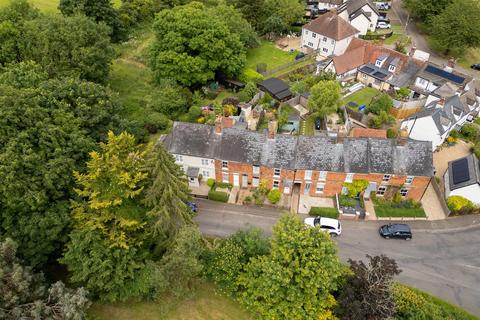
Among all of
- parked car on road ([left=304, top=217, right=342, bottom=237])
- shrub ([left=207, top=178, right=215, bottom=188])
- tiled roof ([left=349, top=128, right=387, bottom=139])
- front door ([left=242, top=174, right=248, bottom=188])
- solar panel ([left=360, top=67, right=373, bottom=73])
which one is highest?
solar panel ([left=360, top=67, right=373, bottom=73])

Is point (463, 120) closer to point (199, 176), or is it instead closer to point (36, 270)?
point (199, 176)

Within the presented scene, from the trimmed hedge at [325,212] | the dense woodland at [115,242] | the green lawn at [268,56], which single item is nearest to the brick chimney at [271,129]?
the trimmed hedge at [325,212]

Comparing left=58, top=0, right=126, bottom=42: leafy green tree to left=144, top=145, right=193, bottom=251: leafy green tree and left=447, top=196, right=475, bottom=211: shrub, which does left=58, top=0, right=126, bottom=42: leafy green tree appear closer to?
left=144, top=145, right=193, bottom=251: leafy green tree

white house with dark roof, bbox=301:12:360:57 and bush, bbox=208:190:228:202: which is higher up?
white house with dark roof, bbox=301:12:360:57

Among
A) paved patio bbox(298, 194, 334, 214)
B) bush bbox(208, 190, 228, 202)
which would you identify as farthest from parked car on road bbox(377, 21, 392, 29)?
bush bbox(208, 190, 228, 202)

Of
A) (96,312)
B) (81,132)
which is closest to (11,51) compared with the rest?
(81,132)

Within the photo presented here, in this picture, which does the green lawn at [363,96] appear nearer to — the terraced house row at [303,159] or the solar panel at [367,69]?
the solar panel at [367,69]
